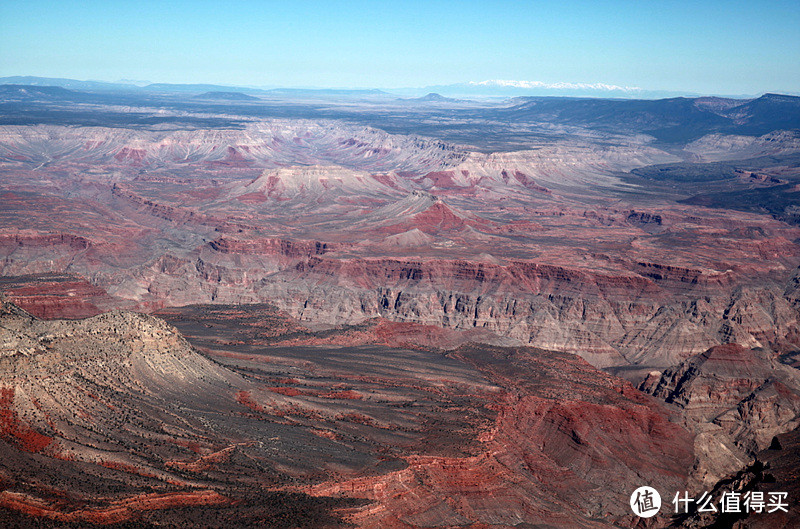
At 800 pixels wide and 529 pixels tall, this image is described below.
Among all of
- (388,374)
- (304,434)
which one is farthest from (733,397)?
(304,434)

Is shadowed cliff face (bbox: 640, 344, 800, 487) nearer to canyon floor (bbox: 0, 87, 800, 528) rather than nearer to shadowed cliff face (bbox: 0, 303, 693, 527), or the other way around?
canyon floor (bbox: 0, 87, 800, 528)

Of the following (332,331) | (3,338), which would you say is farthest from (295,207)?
(3,338)

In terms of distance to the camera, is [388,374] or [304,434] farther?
[388,374]

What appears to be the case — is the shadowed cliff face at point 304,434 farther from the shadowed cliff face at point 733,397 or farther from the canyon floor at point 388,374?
the shadowed cliff face at point 733,397

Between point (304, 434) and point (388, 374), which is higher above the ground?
point (304, 434)

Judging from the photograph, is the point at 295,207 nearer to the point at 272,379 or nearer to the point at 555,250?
the point at 555,250

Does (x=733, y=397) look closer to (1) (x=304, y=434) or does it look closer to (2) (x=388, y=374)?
(2) (x=388, y=374)

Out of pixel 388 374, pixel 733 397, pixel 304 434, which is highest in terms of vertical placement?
pixel 304 434

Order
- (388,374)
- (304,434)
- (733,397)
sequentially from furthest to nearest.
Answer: (733,397)
(388,374)
(304,434)

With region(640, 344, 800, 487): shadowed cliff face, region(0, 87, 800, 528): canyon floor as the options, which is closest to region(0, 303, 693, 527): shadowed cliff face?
region(0, 87, 800, 528): canyon floor
